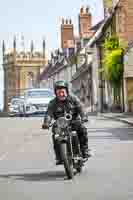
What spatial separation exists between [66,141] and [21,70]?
17581 cm

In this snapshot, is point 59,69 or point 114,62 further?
point 59,69

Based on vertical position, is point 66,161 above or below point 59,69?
below

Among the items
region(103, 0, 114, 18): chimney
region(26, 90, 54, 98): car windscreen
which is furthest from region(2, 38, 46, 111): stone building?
region(26, 90, 54, 98): car windscreen

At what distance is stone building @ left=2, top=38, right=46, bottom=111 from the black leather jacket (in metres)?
168

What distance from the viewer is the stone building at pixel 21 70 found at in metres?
185

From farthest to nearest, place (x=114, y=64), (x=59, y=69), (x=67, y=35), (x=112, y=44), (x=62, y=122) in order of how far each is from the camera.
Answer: (x=59, y=69)
(x=67, y=35)
(x=112, y=44)
(x=114, y=64)
(x=62, y=122)

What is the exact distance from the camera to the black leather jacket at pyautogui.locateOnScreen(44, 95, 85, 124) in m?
12.0

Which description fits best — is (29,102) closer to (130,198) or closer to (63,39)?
(130,198)

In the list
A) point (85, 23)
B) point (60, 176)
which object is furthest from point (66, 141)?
point (85, 23)

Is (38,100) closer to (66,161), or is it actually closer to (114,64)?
(114,64)

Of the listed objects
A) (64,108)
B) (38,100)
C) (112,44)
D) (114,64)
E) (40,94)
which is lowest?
(38,100)

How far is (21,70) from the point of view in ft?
613

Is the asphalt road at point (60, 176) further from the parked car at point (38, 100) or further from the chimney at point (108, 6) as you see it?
the chimney at point (108, 6)

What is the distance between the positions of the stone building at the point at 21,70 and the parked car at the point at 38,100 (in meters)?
128
